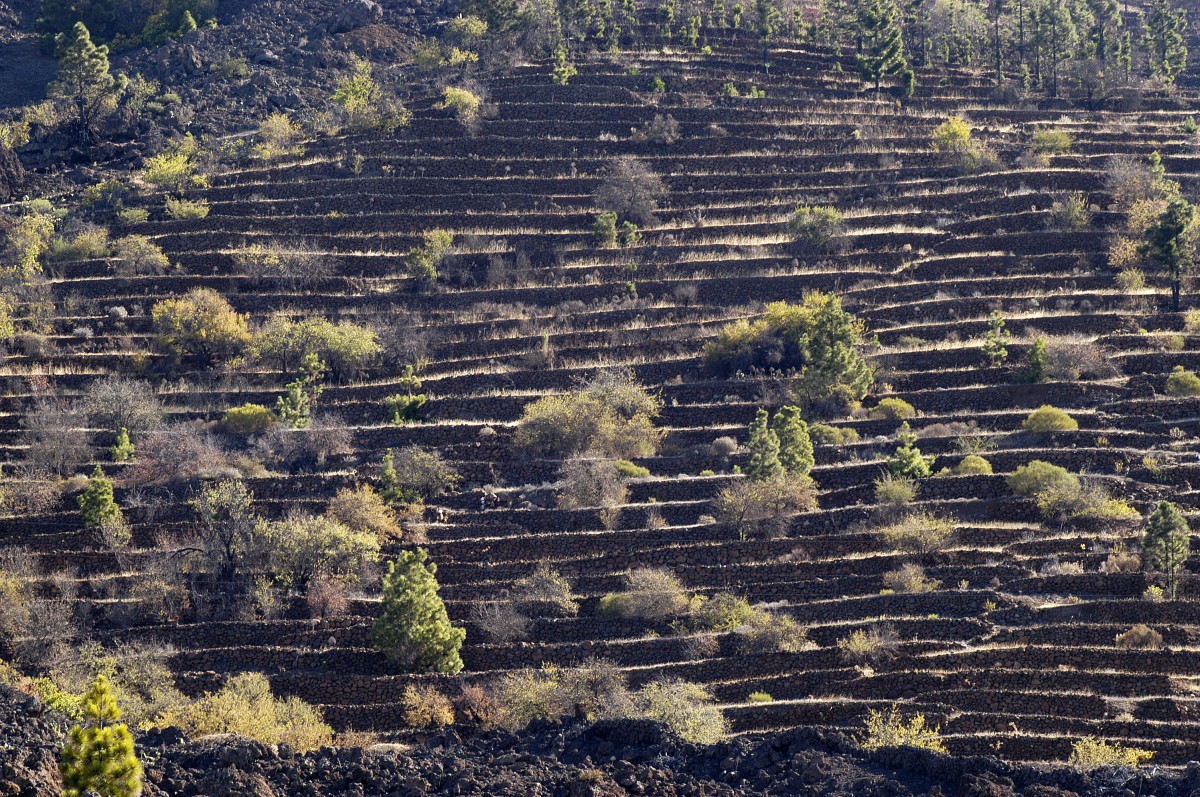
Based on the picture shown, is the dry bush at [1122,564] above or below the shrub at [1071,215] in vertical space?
below

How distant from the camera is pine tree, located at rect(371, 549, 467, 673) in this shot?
5122 centimetres

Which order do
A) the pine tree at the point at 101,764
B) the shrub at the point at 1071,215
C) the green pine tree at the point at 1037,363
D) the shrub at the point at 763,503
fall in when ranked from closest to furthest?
the pine tree at the point at 101,764 → the shrub at the point at 763,503 → the green pine tree at the point at 1037,363 → the shrub at the point at 1071,215

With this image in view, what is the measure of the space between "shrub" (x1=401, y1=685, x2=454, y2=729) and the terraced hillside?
0.48 metres

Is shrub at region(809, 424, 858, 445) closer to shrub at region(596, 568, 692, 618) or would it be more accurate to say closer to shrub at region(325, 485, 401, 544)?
shrub at region(596, 568, 692, 618)

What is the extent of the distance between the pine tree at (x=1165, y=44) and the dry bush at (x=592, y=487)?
5288 centimetres

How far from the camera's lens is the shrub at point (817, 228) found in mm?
80312

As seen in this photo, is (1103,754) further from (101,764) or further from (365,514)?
(365,514)

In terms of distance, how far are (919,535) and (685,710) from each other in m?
13.8

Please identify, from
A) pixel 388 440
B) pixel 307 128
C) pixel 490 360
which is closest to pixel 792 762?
pixel 388 440

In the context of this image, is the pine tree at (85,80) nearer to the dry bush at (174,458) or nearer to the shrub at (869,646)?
the dry bush at (174,458)

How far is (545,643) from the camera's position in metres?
52.5

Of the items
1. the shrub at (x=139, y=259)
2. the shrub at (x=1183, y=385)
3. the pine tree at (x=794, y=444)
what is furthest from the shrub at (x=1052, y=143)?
the shrub at (x=139, y=259)

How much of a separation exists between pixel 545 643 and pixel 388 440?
15.3 m

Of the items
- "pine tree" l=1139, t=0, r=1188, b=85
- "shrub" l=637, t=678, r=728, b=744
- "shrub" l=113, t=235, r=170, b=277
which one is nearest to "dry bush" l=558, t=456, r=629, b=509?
"shrub" l=637, t=678, r=728, b=744
